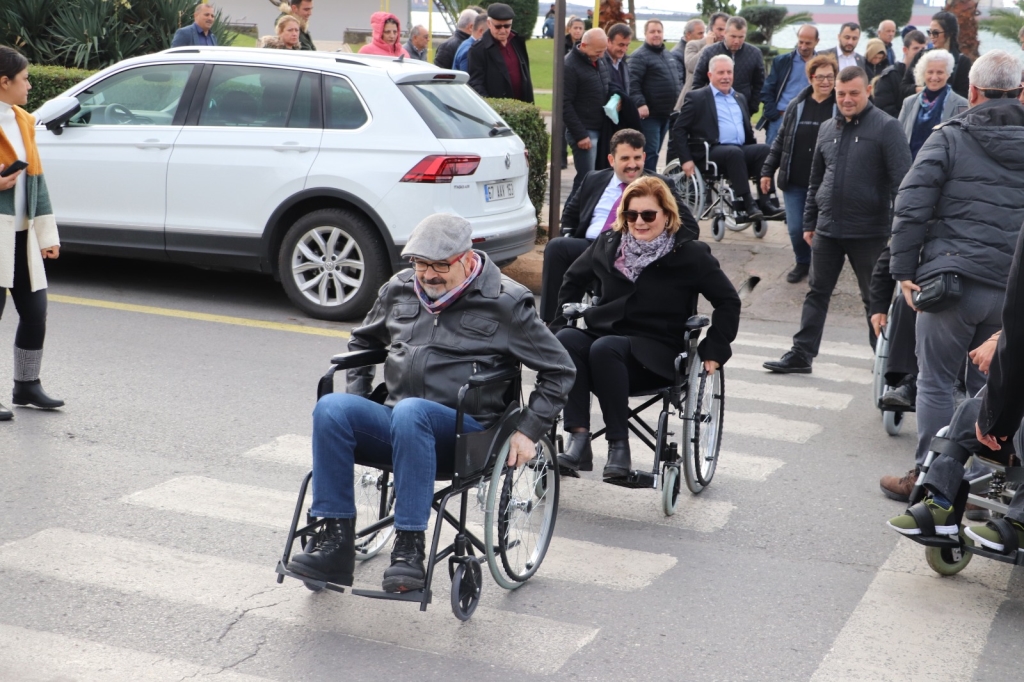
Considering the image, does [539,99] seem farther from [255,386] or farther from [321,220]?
[255,386]

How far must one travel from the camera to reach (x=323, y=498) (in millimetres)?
4297

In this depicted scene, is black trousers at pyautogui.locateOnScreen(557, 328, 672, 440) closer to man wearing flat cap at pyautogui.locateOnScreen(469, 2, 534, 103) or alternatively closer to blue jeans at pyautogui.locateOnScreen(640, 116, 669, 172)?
man wearing flat cap at pyautogui.locateOnScreen(469, 2, 534, 103)

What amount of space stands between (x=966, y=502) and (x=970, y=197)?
164 centimetres

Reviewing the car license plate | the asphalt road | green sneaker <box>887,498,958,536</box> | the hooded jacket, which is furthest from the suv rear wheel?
green sneaker <box>887,498,958,536</box>

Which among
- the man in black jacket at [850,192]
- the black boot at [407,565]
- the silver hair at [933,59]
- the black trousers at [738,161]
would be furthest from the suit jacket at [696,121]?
the black boot at [407,565]

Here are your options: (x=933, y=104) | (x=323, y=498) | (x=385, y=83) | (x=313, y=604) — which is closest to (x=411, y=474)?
(x=323, y=498)

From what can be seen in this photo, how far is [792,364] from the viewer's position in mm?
8547

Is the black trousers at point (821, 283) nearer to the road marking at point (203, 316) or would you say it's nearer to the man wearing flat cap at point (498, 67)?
the road marking at point (203, 316)

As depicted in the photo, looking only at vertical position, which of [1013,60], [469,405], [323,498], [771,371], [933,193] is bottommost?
[771,371]

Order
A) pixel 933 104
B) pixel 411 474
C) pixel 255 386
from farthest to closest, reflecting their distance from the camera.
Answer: pixel 933 104
pixel 255 386
pixel 411 474

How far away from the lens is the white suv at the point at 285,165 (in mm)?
9172

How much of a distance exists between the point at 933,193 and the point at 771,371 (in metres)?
2.88

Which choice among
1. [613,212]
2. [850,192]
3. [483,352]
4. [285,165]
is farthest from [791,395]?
[285,165]

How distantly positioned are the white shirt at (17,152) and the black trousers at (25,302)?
0.08 m
